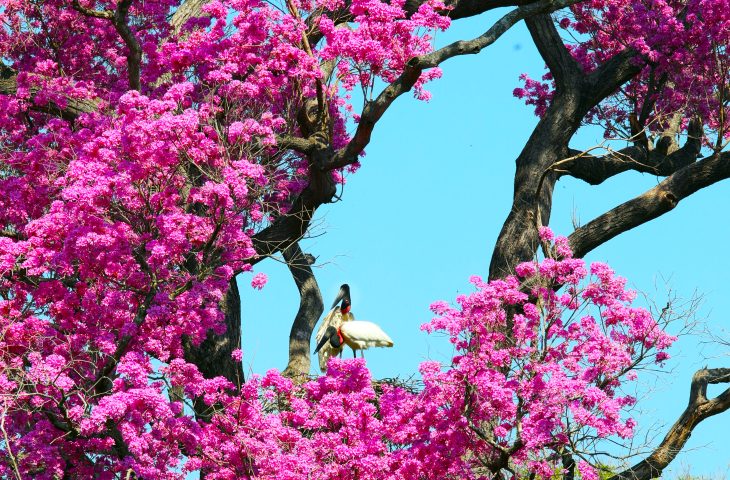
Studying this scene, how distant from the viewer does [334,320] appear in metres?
15.7

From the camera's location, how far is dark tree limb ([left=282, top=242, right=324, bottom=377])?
54.5 feet

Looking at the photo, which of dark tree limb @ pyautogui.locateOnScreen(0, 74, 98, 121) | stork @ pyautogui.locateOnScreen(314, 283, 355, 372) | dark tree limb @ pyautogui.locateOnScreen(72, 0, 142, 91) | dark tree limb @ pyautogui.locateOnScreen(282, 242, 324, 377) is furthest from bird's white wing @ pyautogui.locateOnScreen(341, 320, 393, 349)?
dark tree limb @ pyautogui.locateOnScreen(0, 74, 98, 121)

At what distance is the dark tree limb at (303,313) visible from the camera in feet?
54.5

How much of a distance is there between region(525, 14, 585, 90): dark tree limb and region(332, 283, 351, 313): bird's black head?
4.64 m

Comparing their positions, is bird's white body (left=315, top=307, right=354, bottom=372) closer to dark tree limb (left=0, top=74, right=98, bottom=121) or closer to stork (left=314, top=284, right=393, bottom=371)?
stork (left=314, top=284, right=393, bottom=371)

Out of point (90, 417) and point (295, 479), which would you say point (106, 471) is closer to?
point (90, 417)

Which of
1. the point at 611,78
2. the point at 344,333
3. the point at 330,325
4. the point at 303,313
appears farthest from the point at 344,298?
Answer: the point at 611,78

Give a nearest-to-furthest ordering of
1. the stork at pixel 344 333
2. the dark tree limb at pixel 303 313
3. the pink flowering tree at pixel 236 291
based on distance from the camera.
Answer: the pink flowering tree at pixel 236 291 → the stork at pixel 344 333 → the dark tree limb at pixel 303 313

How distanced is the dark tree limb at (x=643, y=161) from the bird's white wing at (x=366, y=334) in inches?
149

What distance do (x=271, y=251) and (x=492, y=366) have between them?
3.96 meters

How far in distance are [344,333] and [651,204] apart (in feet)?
15.6

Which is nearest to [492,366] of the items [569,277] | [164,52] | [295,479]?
[569,277]

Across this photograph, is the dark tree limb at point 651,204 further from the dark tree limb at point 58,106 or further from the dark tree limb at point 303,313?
the dark tree limb at point 58,106

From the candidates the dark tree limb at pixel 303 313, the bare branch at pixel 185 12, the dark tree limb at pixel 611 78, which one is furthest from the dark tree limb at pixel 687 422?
the bare branch at pixel 185 12
